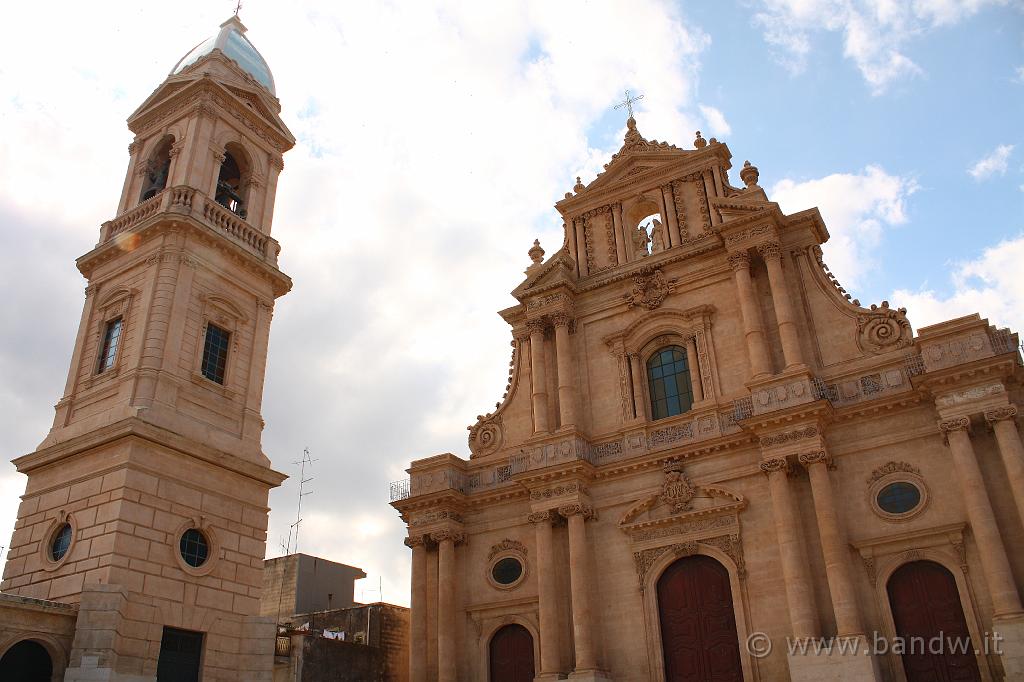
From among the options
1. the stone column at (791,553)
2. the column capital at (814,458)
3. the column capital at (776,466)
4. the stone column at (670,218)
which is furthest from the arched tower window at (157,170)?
the column capital at (814,458)

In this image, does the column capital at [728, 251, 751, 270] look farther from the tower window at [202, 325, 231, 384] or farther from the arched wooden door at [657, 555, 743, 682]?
the tower window at [202, 325, 231, 384]

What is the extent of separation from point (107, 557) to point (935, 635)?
17.0m

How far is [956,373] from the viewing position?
Answer: 18.2 m

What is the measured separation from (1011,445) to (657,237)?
461 inches

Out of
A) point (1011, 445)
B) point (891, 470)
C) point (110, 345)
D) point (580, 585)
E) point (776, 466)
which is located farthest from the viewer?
point (110, 345)

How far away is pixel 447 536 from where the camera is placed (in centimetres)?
2355

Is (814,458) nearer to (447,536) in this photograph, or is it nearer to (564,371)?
(564,371)

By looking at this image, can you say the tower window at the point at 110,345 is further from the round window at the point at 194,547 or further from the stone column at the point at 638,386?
the stone column at the point at 638,386

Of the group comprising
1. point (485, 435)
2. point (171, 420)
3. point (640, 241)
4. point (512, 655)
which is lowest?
point (512, 655)

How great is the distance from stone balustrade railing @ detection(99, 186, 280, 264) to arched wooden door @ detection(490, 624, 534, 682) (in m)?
12.3

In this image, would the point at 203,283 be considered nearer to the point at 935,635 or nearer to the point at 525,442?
the point at 525,442

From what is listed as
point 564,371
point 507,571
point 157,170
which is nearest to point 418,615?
point 507,571

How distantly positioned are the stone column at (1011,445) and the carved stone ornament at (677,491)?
6.83 m

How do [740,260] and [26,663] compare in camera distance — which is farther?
[740,260]
